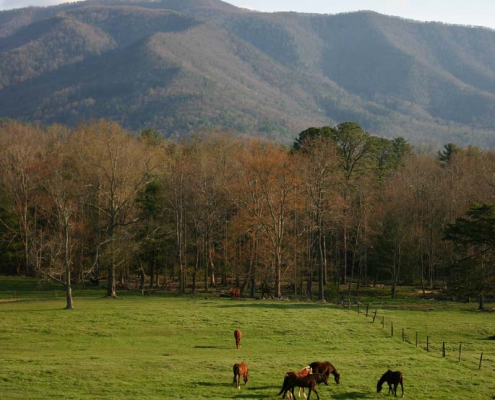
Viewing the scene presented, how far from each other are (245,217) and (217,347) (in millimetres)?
25552

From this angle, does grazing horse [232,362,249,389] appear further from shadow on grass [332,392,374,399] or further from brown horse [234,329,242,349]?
brown horse [234,329,242,349]

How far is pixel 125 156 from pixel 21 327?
28.3 m

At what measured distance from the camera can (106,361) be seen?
92.8 ft

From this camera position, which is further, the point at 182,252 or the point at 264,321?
the point at 182,252

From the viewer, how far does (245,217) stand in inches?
2290

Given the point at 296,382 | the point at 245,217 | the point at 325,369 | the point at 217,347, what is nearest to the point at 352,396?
the point at 325,369

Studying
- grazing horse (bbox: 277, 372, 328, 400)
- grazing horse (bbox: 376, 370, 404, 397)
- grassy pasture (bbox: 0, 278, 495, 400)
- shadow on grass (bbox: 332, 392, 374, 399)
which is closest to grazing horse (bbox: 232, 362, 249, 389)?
grassy pasture (bbox: 0, 278, 495, 400)

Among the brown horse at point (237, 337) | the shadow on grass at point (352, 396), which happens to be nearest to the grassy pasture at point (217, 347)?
the shadow on grass at point (352, 396)

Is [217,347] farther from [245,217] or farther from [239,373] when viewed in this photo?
[245,217]

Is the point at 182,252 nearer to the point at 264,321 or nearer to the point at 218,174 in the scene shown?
the point at 218,174

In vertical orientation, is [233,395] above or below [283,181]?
below

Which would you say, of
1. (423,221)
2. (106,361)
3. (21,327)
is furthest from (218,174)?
(106,361)

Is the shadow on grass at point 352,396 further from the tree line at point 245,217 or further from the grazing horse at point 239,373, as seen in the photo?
the tree line at point 245,217

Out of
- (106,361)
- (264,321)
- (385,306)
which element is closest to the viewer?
(106,361)
